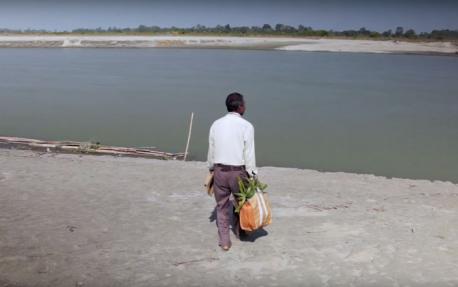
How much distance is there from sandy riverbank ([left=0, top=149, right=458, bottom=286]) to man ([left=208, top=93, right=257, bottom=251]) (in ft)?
1.84

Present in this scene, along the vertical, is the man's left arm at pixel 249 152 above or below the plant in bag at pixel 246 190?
above

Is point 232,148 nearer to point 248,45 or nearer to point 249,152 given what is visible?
point 249,152

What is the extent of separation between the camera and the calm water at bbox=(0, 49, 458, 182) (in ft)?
32.0

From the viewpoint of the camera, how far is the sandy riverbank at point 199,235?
355cm

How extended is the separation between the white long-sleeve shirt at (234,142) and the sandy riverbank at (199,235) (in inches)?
27.2

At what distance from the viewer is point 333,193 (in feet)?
20.0

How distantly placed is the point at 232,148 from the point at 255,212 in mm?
480

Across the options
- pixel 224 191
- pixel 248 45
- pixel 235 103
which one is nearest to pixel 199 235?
pixel 224 191

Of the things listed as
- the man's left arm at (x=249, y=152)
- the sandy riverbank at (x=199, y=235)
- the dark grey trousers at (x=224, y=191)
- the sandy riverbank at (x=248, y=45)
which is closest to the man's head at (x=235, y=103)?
the man's left arm at (x=249, y=152)

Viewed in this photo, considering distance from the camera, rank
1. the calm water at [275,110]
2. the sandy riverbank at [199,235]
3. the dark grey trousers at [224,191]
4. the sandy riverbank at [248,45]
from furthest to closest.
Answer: the sandy riverbank at [248,45] → the calm water at [275,110] → the dark grey trousers at [224,191] → the sandy riverbank at [199,235]

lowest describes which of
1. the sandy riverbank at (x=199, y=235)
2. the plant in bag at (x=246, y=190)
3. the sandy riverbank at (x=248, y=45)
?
the sandy riverbank at (x=248, y=45)

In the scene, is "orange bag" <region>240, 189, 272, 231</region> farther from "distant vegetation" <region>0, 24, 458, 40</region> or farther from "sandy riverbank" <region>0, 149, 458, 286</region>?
"distant vegetation" <region>0, 24, 458, 40</region>

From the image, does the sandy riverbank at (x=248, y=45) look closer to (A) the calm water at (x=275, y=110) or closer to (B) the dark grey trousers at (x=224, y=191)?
(A) the calm water at (x=275, y=110)

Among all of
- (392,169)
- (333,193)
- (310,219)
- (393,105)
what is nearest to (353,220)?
(310,219)
